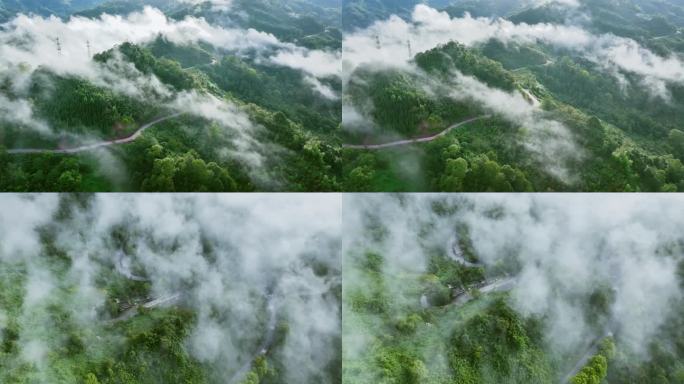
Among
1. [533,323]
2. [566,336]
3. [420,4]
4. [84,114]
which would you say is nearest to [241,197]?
[84,114]

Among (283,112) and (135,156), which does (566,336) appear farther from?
(135,156)

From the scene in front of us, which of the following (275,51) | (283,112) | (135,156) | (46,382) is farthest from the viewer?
(275,51)

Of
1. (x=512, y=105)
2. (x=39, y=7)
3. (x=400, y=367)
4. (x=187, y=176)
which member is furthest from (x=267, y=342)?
(x=39, y=7)

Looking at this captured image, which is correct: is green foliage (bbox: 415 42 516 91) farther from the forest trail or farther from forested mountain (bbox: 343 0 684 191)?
the forest trail

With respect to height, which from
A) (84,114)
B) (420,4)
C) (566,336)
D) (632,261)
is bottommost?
(566,336)

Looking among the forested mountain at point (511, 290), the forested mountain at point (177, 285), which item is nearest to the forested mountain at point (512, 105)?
the forested mountain at point (511, 290)

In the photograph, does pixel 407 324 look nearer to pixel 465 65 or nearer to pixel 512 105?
pixel 512 105

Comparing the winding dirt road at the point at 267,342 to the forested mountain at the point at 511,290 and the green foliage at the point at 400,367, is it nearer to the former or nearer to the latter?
the forested mountain at the point at 511,290
